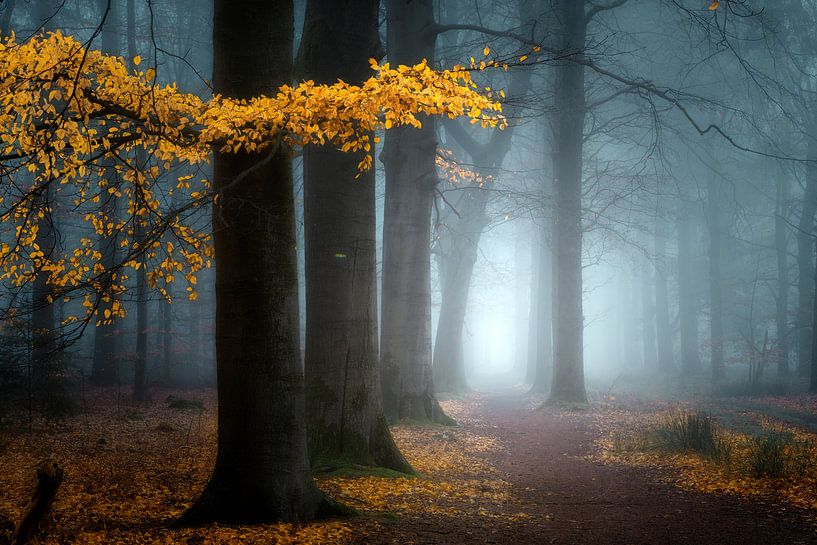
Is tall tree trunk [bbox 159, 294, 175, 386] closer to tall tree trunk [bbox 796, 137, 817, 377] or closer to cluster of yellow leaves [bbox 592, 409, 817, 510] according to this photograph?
cluster of yellow leaves [bbox 592, 409, 817, 510]

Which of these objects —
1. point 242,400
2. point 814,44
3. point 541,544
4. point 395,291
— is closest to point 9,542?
point 242,400

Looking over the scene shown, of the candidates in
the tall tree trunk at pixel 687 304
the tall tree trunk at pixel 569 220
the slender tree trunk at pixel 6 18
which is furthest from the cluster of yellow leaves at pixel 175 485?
the tall tree trunk at pixel 687 304

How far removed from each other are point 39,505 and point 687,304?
2659 centimetres

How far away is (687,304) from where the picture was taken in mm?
26344

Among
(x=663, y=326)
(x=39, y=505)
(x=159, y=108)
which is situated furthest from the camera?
(x=663, y=326)

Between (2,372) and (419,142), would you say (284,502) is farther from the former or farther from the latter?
(419,142)

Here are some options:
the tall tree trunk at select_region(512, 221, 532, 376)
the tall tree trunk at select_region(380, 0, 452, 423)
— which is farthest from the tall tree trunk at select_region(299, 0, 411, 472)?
the tall tree trunk at select_region(512, 221, 532, 376)

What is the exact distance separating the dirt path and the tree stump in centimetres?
226

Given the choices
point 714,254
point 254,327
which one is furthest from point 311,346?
point 714,254

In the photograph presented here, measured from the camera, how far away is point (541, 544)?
16.5ft

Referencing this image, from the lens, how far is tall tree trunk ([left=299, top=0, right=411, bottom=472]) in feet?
24.7

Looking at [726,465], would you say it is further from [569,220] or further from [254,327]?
[569,220]

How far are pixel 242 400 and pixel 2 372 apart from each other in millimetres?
7552

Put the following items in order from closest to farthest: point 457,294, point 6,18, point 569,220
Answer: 1. point 6,18
2. point 569,220
3. point 457,294
